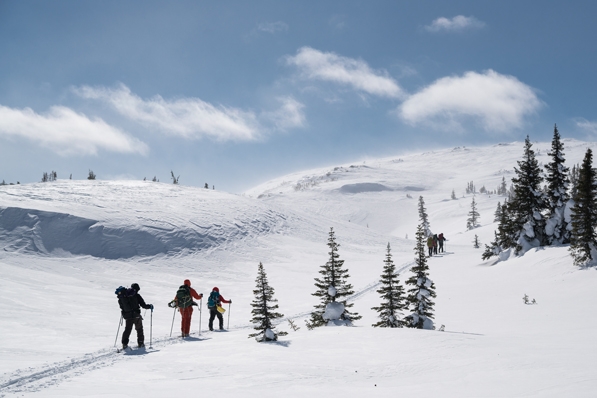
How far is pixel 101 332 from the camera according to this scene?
47.7 feet

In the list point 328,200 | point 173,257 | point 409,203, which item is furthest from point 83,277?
point 409,203

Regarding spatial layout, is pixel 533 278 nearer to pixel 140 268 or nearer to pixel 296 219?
pixel 140 268

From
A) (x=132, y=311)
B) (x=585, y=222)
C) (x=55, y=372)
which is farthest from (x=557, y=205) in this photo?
(x=55, y=372)

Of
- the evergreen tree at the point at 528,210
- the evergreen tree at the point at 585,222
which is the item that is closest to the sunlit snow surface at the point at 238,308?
the evergreen tree at the point at 585,222

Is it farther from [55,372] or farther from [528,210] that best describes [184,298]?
[528,210]

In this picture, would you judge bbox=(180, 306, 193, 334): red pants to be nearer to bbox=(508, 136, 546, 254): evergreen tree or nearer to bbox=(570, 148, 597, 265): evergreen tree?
bbox=(570, 148, 597, 265): evergreen tree

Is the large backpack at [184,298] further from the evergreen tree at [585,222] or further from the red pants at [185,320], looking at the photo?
the evergreen tree at [585,222]

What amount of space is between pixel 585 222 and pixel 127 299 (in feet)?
77.0

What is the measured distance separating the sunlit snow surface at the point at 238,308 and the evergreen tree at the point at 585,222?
0.89 m

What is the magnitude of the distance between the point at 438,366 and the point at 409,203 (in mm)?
167739

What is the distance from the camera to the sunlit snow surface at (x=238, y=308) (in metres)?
7.05

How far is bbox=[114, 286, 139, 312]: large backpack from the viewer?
11.6 metres

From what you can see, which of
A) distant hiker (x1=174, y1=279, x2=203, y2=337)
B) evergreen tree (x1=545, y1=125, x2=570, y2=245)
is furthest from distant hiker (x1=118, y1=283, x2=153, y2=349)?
evergreen tree (x1=545, y1=125, x2=570, y2=245)

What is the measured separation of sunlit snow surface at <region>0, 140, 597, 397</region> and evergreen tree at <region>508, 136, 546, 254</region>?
188 centimetres
